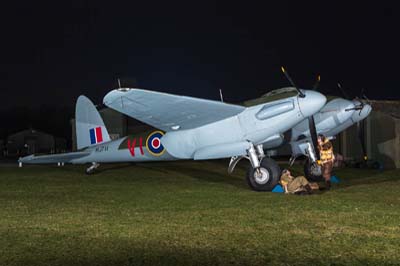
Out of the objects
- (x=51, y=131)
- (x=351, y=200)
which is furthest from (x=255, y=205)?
(x=51, y=131)

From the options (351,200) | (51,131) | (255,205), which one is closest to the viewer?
(255,205)

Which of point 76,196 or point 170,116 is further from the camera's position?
point 170,116

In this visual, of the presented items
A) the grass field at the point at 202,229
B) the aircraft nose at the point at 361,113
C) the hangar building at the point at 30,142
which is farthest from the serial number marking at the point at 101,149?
the hangar building at the point at 30,142

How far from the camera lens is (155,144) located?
43.6 feet

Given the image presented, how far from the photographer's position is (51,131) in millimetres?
94438

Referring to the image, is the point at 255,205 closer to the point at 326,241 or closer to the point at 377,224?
the point at 377,224

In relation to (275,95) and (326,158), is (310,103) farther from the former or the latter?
(326,158)

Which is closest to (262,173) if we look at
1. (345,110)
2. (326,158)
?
(326,158)

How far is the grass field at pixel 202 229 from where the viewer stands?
4.82 metres

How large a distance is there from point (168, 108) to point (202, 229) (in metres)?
5.07

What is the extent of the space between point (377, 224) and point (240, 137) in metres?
5.22

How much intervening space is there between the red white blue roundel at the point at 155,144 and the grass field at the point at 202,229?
2759 mm

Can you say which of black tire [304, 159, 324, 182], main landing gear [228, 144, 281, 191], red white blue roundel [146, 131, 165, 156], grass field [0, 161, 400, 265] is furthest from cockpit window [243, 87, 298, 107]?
black tire [304, 159, 324, 182]

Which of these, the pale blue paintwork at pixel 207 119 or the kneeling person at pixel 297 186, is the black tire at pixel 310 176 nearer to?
the pale blue paintwork at pixel 207 119
